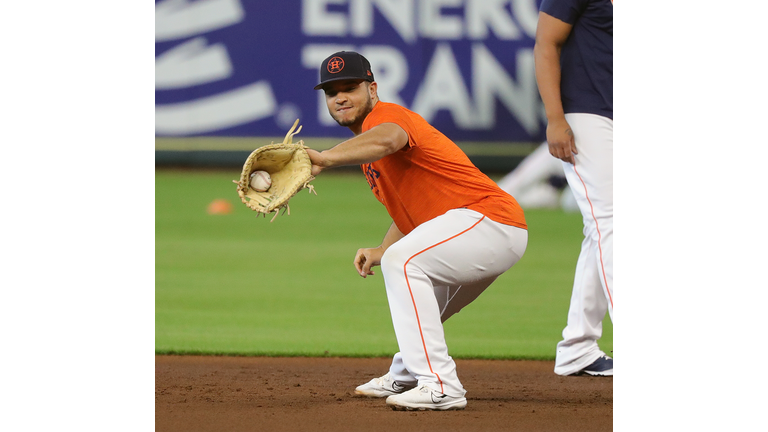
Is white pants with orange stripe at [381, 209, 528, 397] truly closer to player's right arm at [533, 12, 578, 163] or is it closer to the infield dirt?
the infield dirt

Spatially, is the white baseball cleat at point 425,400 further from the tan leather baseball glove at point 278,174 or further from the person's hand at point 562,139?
the person's hand at point 562,139

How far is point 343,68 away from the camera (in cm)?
291

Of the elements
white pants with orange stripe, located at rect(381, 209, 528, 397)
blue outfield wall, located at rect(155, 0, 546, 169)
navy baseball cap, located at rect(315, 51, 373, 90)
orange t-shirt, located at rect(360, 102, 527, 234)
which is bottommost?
white pants with orange stripe, located at rect(381, 209, 528, 397)

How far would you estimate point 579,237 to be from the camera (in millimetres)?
9117

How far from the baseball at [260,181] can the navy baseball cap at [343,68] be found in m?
0.45

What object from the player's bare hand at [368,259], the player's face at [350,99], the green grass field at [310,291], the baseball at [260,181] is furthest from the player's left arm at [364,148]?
the green grass field at [310,291]

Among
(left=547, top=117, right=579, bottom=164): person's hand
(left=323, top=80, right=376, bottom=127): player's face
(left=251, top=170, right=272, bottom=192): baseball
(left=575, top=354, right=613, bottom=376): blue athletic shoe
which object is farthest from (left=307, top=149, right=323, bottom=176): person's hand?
(left=575, top=354, right=613, bottom=376): blue athletic shoe

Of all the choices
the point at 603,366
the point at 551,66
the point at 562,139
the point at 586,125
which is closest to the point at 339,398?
the point at 603,366

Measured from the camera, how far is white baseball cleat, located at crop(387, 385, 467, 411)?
2.75 m

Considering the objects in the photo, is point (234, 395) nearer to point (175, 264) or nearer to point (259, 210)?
point (259, 210)

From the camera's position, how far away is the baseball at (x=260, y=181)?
2621 millimetres

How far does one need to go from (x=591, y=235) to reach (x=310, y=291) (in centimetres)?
322

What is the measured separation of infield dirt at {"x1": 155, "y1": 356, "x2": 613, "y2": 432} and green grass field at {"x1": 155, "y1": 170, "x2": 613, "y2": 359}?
0.32 metres

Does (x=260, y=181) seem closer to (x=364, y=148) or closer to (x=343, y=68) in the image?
(x=364, y=148)
